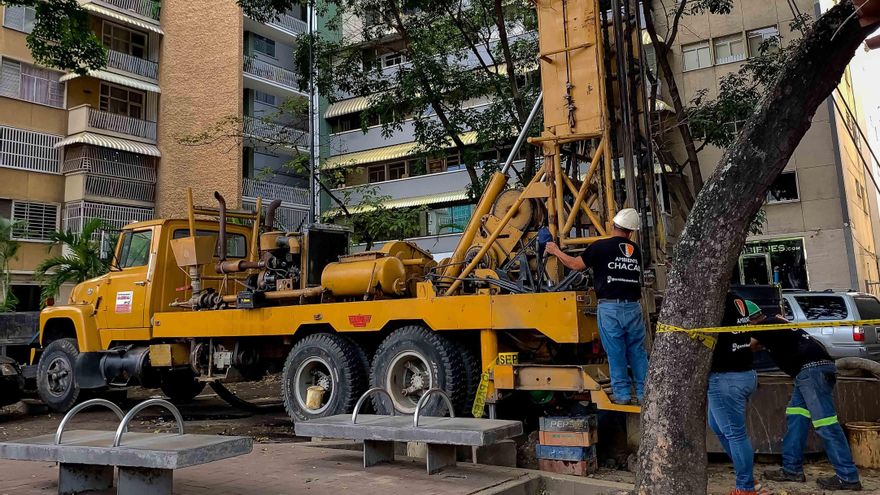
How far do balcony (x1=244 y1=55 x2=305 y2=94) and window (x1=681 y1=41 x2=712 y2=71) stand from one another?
15.2 meters

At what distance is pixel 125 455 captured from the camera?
172 inches

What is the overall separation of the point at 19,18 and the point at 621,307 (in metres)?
25.9

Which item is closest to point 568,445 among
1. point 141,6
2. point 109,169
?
point 109,169

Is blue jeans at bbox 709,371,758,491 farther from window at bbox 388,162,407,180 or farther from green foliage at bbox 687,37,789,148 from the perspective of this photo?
window at bbox 388,162,407,180

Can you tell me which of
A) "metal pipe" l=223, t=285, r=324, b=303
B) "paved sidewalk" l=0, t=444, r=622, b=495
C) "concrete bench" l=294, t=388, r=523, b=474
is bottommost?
"paved sidewalk" l=0, t=444, r=622, b=495

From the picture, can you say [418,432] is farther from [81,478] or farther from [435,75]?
[435,75]

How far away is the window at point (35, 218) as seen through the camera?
2412 centimetres

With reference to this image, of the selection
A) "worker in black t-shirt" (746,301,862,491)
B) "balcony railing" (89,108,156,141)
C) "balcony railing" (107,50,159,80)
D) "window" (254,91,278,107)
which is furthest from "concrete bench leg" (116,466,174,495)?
"window" (254,91,278,107)

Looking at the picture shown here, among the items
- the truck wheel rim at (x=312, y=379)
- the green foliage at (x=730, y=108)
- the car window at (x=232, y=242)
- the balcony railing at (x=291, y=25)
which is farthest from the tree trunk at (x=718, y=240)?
the balcony railing at (x=291, y=25)

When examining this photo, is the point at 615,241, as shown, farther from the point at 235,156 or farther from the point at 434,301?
the point at 235,156

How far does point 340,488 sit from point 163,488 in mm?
1187

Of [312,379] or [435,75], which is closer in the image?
[312,379]

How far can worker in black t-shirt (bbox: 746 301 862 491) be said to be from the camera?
551cm

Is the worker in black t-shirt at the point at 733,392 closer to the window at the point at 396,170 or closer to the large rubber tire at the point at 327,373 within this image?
the large rubber tire at the point at 327,373
